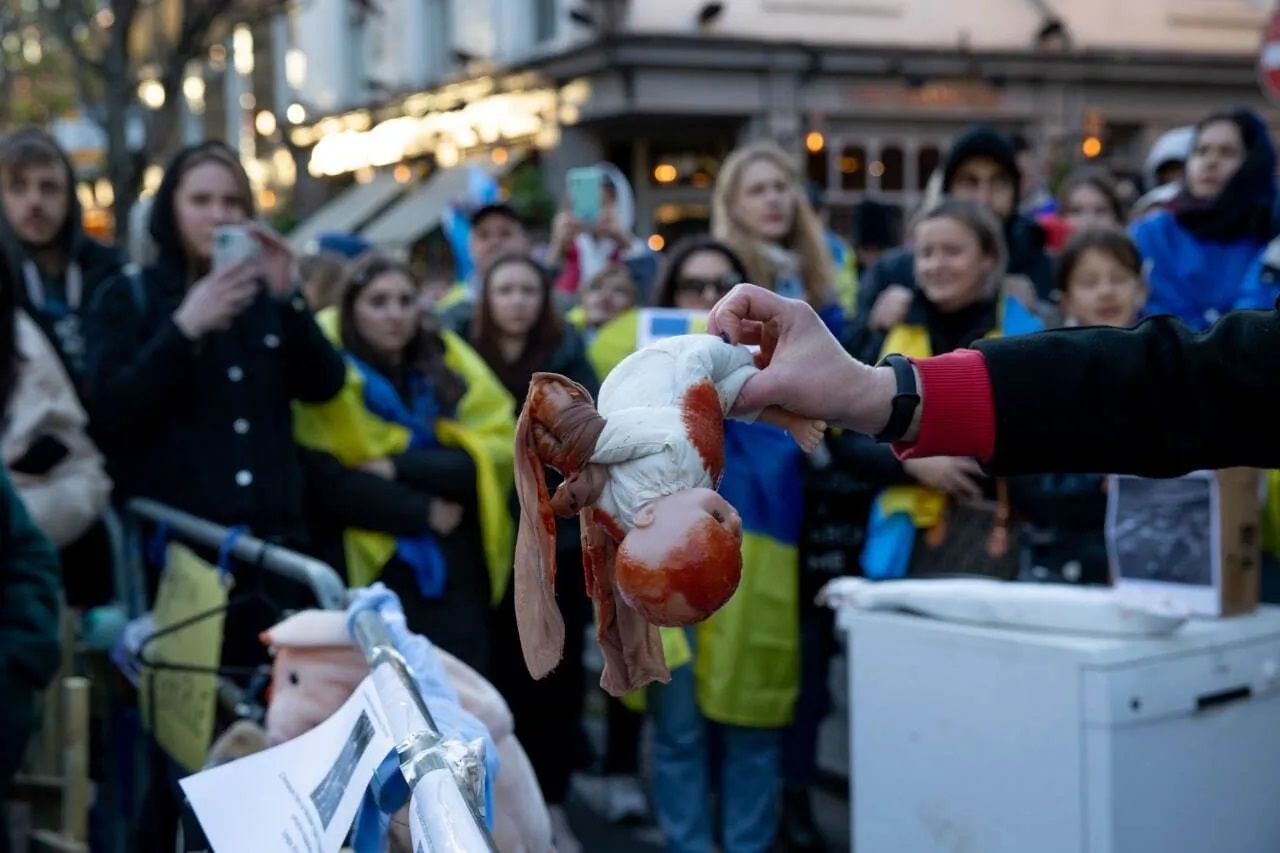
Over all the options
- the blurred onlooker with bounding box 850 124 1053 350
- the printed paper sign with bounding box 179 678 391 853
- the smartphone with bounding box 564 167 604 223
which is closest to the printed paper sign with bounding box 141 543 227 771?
the printed paper sign with bounding box 179 678 391 853

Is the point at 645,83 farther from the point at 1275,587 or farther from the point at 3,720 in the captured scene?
the point at 3,720

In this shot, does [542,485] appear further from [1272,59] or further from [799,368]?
[1272,59]

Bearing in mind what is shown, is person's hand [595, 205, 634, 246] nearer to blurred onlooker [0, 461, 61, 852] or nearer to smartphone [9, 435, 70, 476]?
smartphone [9, 435, 70, 476]

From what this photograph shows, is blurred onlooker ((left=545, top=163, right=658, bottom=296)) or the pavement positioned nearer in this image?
the pavement

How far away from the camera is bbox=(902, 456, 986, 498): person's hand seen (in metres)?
4.14

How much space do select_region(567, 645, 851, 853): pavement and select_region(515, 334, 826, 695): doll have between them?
12.2 feet

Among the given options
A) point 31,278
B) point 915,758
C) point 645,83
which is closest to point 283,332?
point 31,278

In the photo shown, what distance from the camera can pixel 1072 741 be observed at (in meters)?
2.89

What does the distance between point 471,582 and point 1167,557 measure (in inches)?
85.4

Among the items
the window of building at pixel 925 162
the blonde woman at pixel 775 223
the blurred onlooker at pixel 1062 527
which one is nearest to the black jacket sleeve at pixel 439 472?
the blonde woman at pixel 775 223

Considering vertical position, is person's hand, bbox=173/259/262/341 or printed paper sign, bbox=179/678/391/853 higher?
person's hand, bbox=173/259/262/341

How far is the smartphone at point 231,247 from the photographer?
395 cm

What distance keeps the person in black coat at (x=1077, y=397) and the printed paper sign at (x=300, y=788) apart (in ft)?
2.31

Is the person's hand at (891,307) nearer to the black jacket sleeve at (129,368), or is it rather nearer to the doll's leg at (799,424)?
the black jacket sleeve at (129,368)
